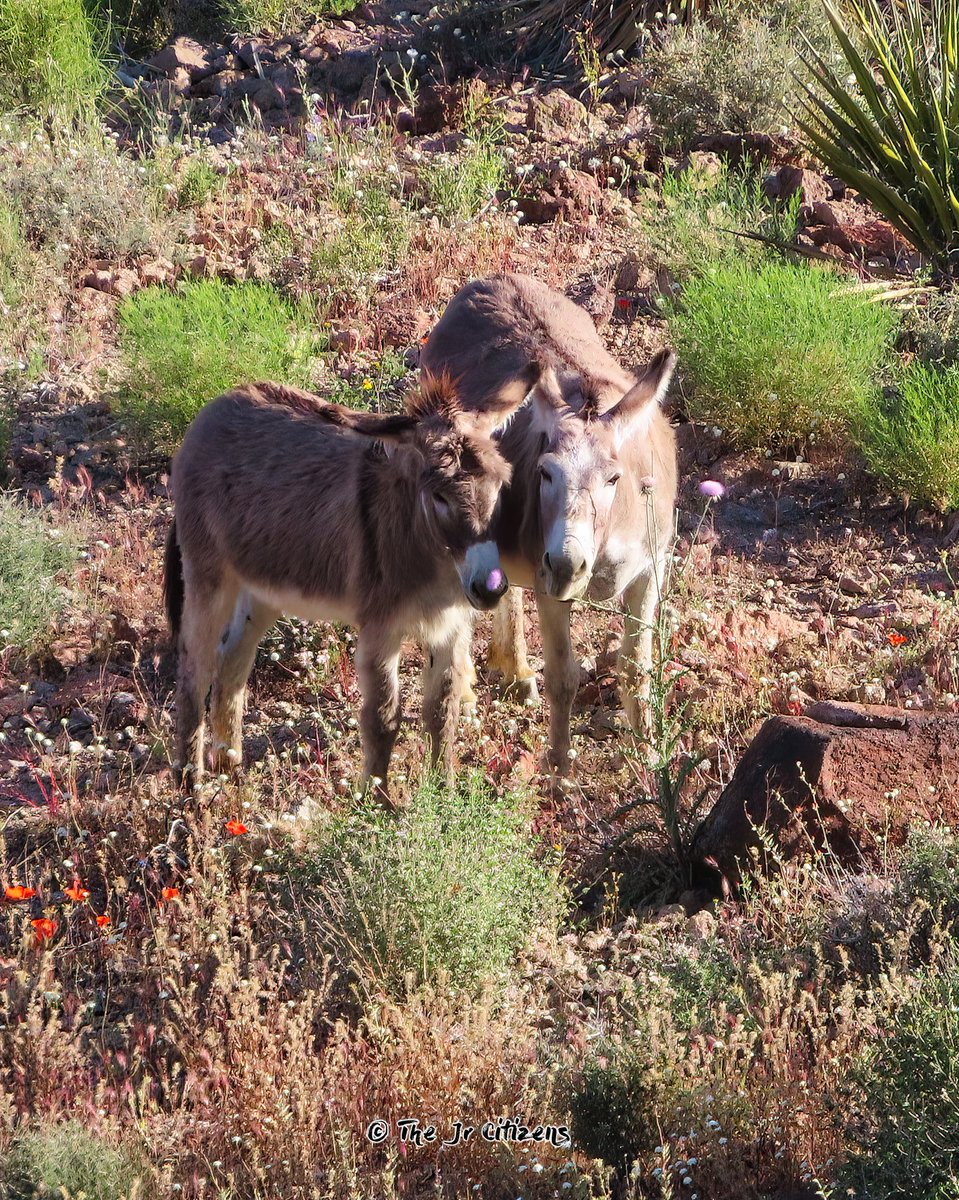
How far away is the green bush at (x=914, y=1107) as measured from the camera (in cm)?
312

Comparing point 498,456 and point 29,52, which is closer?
point 498,456

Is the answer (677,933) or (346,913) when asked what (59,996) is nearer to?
(346,913)

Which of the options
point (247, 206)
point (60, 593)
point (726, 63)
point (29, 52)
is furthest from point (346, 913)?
point (29, 52)

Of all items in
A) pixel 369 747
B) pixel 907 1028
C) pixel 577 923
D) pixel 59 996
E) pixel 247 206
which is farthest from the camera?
pixel 247 206

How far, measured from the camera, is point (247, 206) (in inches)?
429

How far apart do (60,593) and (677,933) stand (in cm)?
403

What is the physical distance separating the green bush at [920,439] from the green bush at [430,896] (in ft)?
12.6

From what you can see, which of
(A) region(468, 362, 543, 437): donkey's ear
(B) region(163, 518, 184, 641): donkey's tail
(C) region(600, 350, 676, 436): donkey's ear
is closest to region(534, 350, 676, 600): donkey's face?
(C) region(600, 350, 676, 436): donkey's ear

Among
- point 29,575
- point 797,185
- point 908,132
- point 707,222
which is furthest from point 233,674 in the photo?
point 797,185

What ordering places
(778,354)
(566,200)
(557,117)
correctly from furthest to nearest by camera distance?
(557,117) < (566,200) < (778,354)

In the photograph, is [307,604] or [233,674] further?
[233,674]

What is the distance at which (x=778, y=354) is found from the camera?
8.02 meters

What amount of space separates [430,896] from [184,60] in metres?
12.1

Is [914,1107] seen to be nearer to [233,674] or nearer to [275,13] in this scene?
[233,674]
